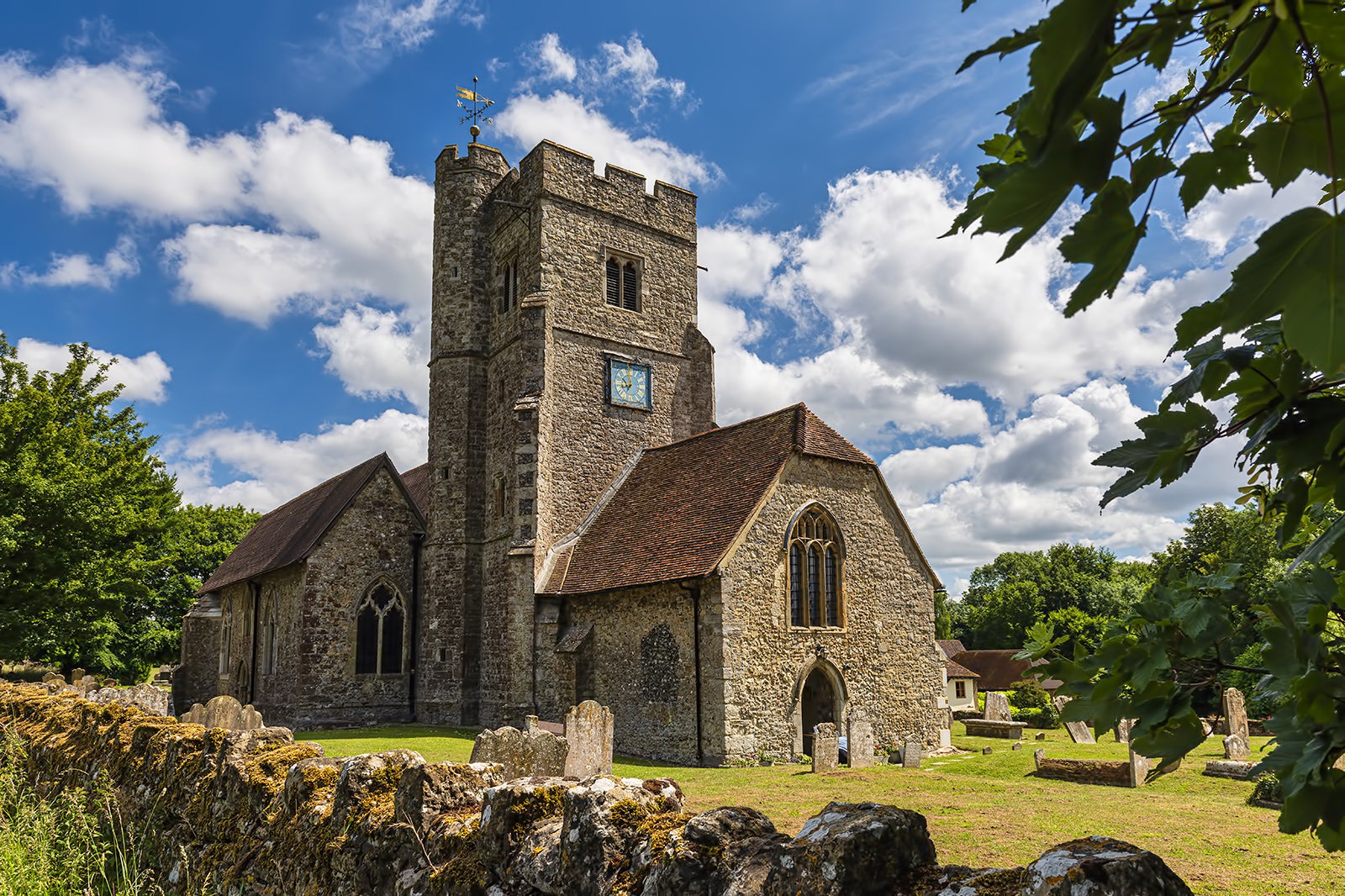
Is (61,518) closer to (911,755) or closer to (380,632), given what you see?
(380,632)

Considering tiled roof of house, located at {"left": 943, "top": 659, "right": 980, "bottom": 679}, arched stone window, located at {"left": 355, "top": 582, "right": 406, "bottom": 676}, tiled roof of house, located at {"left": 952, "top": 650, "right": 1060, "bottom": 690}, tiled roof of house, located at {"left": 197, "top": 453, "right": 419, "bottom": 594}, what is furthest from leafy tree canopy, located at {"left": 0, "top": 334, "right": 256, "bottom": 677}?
tiled roof of house, located at {"left": 952, "top": 650, "right": 1060, "bottom": 690}

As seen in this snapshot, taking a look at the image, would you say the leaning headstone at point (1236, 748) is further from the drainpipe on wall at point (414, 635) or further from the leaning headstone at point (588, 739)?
the drainpipe on wall at point (414, 635)

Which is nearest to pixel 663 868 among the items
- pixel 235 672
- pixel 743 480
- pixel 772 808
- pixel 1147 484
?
pixel 1147 484

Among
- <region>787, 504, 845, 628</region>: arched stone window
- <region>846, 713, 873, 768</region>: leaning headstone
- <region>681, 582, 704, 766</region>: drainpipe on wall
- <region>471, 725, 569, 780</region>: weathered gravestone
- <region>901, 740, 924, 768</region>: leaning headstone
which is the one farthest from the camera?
<region>787, 504, 845, 628</region>: arched stone window

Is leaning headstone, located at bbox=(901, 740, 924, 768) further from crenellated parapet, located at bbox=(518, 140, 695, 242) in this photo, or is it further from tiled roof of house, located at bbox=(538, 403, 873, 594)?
crenellated parapet, located at bbox=(518, 140, 695, 242)

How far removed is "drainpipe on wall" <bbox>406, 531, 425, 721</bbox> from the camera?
2592cm

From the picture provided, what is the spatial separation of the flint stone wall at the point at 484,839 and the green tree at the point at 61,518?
20803 millimetres

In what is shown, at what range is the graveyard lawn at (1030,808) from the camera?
8.34 m

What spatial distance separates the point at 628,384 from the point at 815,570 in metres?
9.22

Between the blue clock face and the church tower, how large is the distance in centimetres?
4

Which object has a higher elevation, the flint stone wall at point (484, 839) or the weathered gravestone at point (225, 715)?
the flint stone wall at point (484, 839)

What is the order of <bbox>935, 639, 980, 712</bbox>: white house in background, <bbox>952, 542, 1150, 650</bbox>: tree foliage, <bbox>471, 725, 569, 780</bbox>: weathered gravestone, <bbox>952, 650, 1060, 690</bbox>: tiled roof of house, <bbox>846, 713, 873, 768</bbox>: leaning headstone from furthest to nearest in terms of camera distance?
1. <bbox>952, 542, 1150, 650</bbox>: tree foliage
2. <bbox>952, 650, 1060, 690</bbox>: tiled roof of house
3. <bbox>935, 639, 980, 712</bbox>: white house in background
4. <bbox>846, 713, 873, 768</bbox>: leaning headstone
5. <bbox>471, 725, 569, 780</bbox>: weathered gravestone

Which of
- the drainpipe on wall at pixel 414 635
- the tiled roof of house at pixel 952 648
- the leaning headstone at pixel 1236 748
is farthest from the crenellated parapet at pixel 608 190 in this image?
the tiled roof of house at pixel 952 648

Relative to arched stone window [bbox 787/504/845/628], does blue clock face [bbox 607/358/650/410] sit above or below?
above
